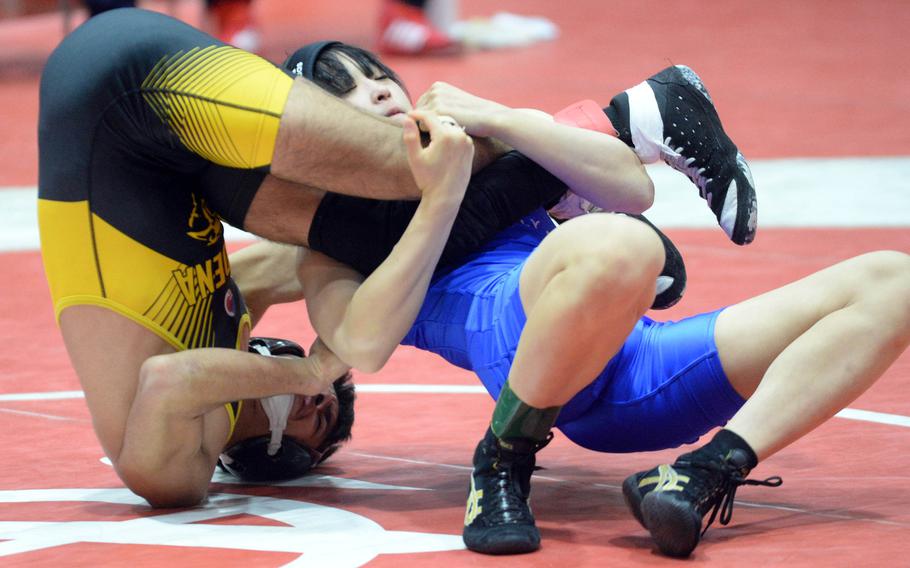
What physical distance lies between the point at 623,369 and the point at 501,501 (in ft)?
1.20

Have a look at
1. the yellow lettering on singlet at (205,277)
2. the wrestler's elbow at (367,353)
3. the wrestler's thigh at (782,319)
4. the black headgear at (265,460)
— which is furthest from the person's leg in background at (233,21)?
the wrestler's thigh at (782,319)

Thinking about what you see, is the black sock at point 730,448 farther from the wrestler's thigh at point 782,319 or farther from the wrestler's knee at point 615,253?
the wrestler's knee at point 615,253

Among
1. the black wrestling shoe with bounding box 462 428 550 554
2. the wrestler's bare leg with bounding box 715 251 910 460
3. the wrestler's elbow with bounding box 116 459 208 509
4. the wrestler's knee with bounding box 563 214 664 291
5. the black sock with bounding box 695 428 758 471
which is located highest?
the wrestler's knee with bounding box 563 214 664 291

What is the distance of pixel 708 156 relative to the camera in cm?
313

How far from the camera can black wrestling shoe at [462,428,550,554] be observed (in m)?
2.60

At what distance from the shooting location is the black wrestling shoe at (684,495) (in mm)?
2531

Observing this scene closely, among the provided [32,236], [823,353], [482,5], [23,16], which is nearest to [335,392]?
[823,353]

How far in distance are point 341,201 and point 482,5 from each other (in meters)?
11.2

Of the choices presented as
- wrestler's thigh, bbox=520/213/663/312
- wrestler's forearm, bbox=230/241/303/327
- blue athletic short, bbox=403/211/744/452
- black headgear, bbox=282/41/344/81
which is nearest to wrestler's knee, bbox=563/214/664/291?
wrestler's thigh, bbox=520/213/663/312

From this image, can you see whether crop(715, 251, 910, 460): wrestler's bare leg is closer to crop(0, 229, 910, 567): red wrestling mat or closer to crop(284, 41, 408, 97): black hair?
crop(0, 229, 910, 567): red wrestling mat

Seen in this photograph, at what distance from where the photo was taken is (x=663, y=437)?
2.87 metres

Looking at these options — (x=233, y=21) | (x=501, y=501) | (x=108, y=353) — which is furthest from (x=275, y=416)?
(x=233, y=21)

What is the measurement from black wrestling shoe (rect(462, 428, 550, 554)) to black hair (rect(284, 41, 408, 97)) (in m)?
0.77

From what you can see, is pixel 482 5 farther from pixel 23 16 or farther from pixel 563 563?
pixel 563 563
